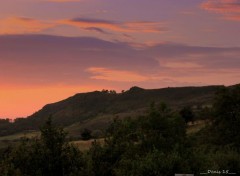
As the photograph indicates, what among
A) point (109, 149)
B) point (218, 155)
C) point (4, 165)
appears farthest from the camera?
point (218, 155)

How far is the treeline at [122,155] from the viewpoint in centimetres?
4341

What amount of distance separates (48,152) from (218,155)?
26.3 meters

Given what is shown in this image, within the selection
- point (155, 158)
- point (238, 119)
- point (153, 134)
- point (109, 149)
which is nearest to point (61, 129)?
point (109, 149)

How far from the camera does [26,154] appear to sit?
43.7 metres

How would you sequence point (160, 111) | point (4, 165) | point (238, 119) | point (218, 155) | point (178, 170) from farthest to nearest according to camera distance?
1. point (238, 119)
2. point (160, 111)
3. point (218, 155)
4. point (178, 170)
5. point (4, 165)

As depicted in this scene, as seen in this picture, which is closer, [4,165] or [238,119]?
[4,165]

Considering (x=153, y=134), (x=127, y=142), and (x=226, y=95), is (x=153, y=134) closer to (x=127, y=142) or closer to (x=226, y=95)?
(x=127, y=142)

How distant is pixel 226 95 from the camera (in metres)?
87.4

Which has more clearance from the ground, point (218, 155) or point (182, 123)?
point (182, 123)

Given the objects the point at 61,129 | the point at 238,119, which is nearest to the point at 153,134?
the point at 61,129

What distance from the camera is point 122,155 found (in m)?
48.2

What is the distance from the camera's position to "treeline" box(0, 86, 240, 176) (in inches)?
1709

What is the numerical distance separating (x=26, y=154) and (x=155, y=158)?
44.3ft

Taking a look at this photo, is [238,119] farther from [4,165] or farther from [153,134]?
[4,165]
